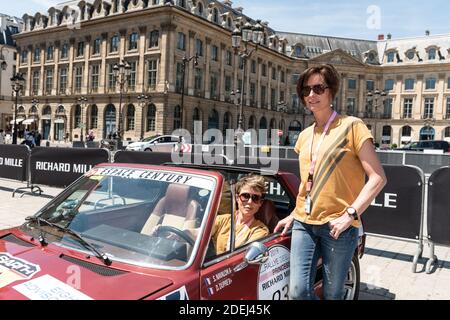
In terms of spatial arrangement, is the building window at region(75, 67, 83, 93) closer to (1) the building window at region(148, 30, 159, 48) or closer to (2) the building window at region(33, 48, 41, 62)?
(2) the building window at region(33, 48, 41, 62)

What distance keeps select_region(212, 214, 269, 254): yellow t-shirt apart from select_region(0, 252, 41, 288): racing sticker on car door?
3.86ft

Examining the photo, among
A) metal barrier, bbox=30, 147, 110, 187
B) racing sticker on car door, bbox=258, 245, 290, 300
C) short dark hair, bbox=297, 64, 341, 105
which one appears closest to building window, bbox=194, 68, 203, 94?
metal barrier, bbox=30, 147, 110, 187

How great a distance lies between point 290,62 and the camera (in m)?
72.7

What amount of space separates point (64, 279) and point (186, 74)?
156 feet

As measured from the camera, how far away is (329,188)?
2717mm

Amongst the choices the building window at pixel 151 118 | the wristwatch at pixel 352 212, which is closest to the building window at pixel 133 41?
the building window at pixel 151 118

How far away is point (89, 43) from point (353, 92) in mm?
49929

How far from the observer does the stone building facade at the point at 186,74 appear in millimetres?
46719

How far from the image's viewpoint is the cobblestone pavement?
483cm

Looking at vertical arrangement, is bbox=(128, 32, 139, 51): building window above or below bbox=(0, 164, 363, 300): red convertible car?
above

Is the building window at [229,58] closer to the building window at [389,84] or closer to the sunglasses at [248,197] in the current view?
the building window at [389,84]

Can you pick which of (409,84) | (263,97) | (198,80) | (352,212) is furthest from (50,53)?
(409,84)
